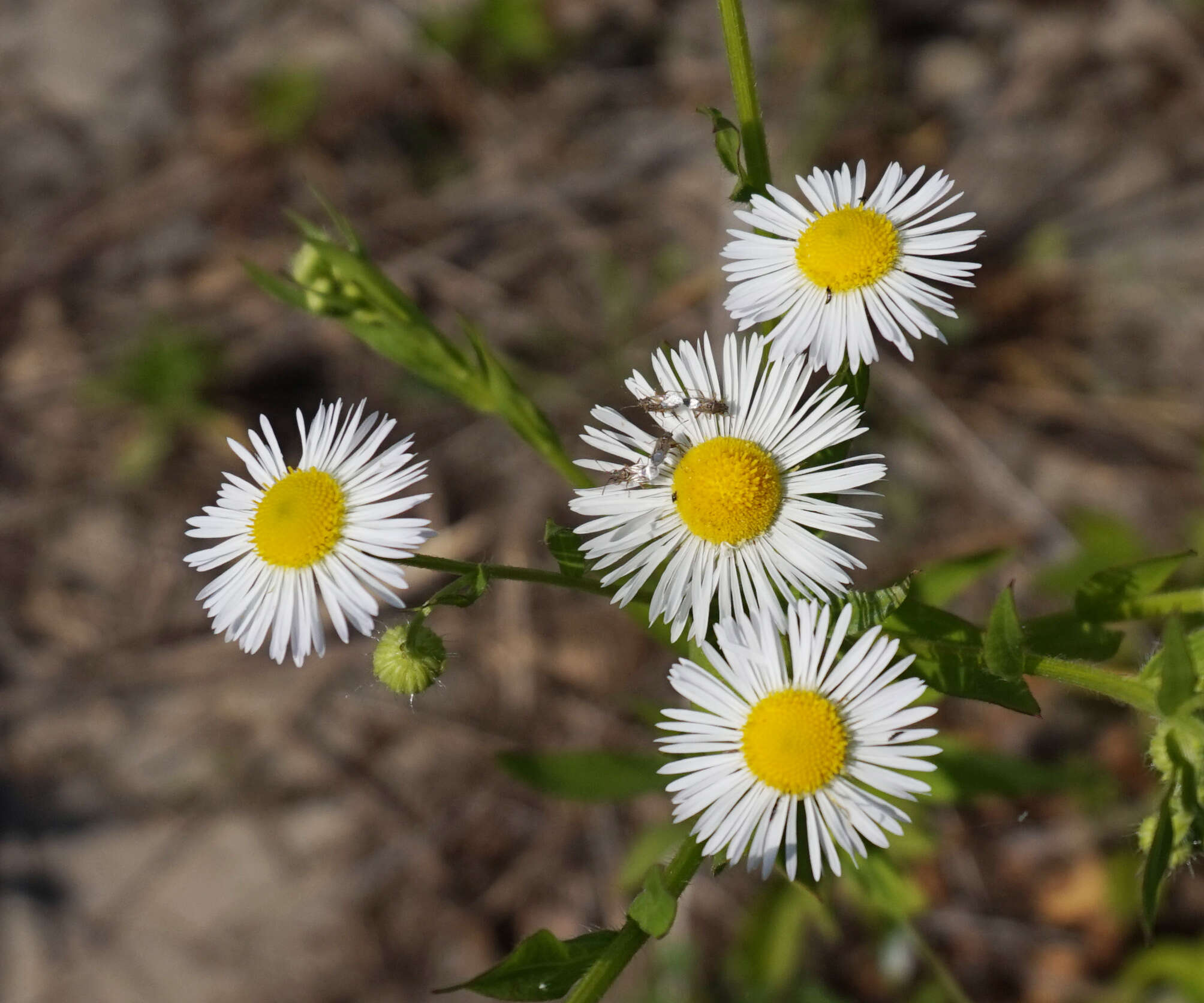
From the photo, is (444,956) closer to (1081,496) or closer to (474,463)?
(474,463)

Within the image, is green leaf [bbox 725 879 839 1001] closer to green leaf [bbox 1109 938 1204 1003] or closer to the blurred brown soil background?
the blurred brown soil background

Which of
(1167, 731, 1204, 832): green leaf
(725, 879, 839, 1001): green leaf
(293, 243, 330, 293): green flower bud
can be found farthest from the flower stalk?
(725, 879, 839, 1001): green leaf

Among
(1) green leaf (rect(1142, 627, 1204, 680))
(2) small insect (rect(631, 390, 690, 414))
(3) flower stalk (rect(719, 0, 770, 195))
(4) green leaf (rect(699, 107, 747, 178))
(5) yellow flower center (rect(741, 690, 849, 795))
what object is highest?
(3) flower stalk (rect(719, 0, 770, 195))

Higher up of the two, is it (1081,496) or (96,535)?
(1081,496)

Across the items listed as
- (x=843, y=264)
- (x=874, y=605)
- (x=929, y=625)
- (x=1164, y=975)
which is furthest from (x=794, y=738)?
(x=1164, y=975)

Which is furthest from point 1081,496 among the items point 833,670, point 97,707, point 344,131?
point 97,707
